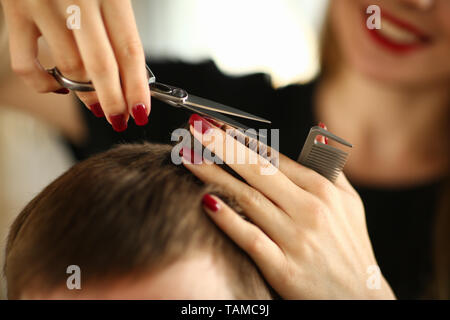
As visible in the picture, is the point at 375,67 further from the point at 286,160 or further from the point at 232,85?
the point at 286,160

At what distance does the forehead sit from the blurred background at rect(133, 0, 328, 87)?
3.77ft

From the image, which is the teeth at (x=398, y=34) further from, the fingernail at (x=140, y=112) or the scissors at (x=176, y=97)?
the fingernail at (x=140, y=112)

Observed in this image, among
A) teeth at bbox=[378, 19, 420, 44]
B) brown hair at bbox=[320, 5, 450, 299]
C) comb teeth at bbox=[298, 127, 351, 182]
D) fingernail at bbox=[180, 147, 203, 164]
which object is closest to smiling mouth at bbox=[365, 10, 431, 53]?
teeth at bbox=[378, 19, 420, 44]

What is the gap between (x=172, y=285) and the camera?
0.50 metres

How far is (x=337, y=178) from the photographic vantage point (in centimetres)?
65

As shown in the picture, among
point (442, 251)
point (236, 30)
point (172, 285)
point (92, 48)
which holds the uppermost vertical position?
point (236, 30)

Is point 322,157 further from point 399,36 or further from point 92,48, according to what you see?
point 399,36

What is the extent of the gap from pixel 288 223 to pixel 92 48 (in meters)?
0.34

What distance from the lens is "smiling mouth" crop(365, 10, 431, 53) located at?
3.11 feet

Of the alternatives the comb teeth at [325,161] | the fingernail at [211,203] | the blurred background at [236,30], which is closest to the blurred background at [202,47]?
the blurred background at [236,30]

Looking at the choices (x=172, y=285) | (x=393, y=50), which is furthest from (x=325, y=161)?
(x=393, y=50)

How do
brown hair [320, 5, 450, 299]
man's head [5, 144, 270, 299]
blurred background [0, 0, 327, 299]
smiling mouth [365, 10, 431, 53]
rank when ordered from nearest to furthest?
man's head [5, 144, 270, 299] < smiling mouth [365, 10, 431, 53] < brown hair [320, 5, 450, 299] < blurred background [0, 0, 327, 299]

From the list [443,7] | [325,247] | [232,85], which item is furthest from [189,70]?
[325,247]

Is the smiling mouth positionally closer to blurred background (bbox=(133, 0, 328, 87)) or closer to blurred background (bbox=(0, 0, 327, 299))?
blurred background (bbox=(0, 0, 327, 299))
